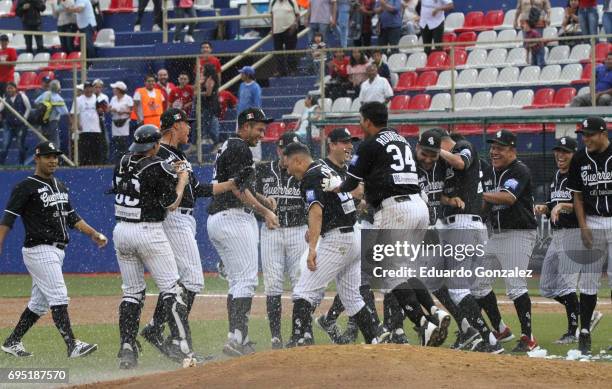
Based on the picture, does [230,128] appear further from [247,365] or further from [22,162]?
[247,365]

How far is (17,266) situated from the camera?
886 inches

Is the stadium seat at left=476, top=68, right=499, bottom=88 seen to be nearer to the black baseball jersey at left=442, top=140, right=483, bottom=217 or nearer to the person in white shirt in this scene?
the person in white shirt

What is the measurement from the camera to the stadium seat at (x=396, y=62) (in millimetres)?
21188

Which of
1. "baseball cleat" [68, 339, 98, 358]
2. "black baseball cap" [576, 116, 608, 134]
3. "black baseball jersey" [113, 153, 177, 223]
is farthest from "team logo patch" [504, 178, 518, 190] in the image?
"baseball cleat" [68, 339, 98, 358]

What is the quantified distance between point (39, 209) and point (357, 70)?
374 inches

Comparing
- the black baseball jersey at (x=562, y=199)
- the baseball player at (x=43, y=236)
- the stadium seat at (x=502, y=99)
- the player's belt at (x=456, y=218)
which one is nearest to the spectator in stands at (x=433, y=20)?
the stadium seat at (x=502, y=99)

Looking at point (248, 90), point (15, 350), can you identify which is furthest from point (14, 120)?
point (15, 350)

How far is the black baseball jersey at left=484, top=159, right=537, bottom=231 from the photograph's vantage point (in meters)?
11.9

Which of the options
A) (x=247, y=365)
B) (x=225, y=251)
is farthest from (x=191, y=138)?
(x=247, y=365)

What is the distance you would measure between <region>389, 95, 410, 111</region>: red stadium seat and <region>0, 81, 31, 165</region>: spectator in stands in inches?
272

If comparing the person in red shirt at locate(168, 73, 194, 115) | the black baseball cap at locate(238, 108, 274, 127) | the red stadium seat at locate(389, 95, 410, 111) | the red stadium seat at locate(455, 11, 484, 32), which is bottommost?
the red stadium seat at locate(389, 95, 410, 111)

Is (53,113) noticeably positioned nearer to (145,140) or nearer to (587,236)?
(145,140)

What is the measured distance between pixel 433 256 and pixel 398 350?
119 inches

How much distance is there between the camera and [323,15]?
2303 cm
